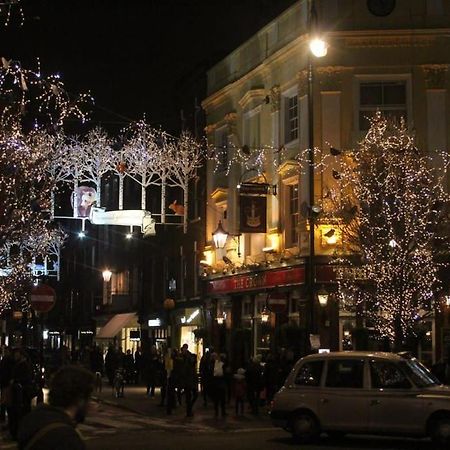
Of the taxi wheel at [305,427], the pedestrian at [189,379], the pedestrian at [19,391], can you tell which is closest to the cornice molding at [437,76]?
the pedestrian at [189,379]

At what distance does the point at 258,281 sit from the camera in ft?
108

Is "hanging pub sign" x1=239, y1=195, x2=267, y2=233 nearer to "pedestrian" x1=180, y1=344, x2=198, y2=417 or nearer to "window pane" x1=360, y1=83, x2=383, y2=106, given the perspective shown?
"window pane" x1=360, y1=83, x2=383, y2=106

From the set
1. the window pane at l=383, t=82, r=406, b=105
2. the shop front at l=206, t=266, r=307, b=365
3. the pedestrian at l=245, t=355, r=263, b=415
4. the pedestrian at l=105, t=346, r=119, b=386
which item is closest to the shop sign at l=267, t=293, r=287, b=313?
the shop front at l=206, t=266, r=307, b=365

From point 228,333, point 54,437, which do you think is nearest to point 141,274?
point 228,333

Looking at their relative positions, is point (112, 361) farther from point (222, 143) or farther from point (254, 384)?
point (254, 384)

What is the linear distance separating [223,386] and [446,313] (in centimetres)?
888

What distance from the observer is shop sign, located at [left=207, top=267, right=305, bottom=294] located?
3036 centimetres

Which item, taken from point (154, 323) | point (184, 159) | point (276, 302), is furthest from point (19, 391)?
point (154, 323)

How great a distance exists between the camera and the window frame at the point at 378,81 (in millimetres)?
29359

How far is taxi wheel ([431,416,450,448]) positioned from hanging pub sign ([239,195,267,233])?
→ 51.0ft

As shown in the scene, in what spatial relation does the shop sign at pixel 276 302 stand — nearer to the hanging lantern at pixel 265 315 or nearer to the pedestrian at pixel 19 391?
the hanging lantern at pixel 265 315

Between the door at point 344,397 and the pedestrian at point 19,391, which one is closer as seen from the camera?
the door at point 344,397

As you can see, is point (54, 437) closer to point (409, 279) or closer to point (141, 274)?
point (409, 279)

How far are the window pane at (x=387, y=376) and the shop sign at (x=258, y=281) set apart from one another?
531 inches
